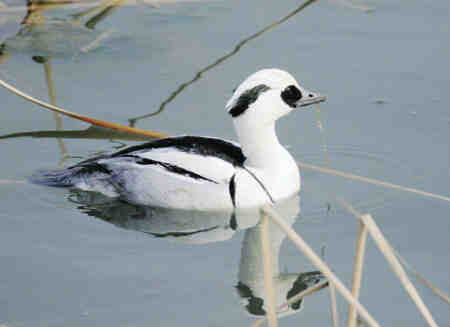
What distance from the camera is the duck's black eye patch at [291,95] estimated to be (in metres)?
7.52

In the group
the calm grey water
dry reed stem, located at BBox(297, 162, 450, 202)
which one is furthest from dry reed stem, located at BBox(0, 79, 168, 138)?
dry reed stem, located at BBox(297, 162, 450, 202)

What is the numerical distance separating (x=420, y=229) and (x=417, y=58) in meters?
3.22

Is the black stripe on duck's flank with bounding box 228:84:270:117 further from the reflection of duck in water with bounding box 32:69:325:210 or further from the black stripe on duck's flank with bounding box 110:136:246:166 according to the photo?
the black stripe on duck's flank with bounding box 110:136:246:166

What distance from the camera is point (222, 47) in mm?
10344

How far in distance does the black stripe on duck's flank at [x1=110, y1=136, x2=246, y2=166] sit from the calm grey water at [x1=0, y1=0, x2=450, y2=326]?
1.64ft

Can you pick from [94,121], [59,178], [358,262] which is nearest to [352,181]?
[94,121]

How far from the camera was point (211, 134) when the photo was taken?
28.6ft

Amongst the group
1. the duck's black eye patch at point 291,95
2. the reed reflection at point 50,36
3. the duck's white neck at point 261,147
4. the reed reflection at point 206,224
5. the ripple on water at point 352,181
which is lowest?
the reed reflection at point 206,224

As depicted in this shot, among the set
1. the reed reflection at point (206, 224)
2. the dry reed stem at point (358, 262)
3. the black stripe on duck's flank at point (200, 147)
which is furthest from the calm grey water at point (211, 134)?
the dry reed stem at point (358, 262)

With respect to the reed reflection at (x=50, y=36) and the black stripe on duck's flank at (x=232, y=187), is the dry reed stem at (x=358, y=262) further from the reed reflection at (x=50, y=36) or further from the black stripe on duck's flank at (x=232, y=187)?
the reed reflection at (x=50, y=36)

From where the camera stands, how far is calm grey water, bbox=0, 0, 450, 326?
631cm

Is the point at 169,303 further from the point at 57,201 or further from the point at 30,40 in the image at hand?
the point at 30,40

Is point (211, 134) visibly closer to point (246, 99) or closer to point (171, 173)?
point (171, 173)

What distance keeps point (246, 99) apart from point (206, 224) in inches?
41.0
